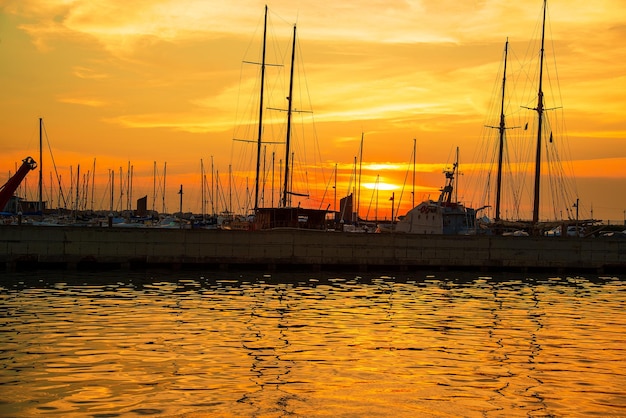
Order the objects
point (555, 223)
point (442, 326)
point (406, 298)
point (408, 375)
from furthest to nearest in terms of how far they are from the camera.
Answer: point (555, 223) → point (406, 298) → point (442, 326) → point (408, 375)

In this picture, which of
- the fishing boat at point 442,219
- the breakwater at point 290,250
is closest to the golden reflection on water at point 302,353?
the breakwater at point 290,250

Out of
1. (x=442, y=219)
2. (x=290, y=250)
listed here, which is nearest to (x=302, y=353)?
(x=290, y=250)

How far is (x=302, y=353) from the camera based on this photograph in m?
21.4

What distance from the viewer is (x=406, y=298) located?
37.4 m

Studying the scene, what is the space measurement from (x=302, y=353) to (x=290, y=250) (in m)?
30.0

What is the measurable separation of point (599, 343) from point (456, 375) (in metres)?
8.22

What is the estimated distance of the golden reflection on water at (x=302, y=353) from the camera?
15938 mm

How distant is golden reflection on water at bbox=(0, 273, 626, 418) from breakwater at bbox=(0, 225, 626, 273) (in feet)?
31.1

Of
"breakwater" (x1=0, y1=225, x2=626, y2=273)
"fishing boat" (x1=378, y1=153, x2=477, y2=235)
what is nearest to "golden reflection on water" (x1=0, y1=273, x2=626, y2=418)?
"breakwater" (x1=0, y1=225, x2=626, y2=273)

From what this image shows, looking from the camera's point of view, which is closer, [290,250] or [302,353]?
[302,353]

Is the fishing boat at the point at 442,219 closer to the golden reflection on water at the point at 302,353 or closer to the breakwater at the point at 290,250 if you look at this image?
the breakwater at the point at 290,250

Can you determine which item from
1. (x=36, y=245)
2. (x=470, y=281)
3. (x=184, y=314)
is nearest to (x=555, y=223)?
(x=470, y=281)

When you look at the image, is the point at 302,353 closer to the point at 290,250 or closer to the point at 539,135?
the point at 290,250

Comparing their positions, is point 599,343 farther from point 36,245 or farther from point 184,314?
point 36,245
